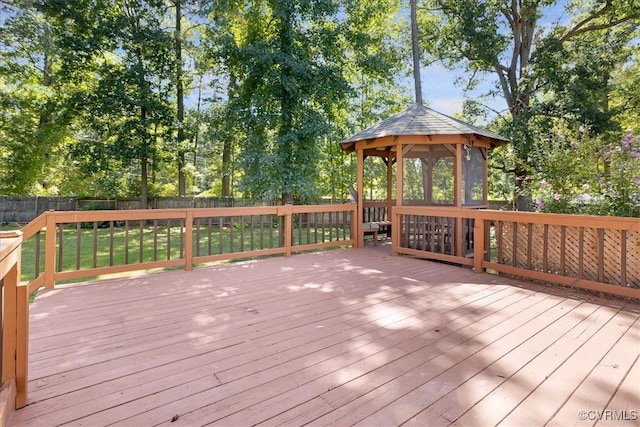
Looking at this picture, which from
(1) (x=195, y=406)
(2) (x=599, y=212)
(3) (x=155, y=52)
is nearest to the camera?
(1) (x=195, y=406)

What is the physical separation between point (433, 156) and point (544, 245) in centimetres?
315

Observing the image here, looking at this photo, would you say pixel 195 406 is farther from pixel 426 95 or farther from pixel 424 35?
pixel 426 95

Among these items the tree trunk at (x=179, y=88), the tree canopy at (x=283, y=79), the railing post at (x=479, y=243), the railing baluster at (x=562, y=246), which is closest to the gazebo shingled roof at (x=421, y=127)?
the railing post at (x=479, y=243)

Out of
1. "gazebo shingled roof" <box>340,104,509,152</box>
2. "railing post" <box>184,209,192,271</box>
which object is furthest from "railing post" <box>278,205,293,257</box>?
"gazebo shingled roof" <box>340,104,509,152</box>

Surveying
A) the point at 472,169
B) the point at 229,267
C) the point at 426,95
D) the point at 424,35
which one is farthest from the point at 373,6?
the point at 229,267

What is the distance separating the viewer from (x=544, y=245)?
4129mm

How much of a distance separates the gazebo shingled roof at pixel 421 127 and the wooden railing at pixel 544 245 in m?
1.40

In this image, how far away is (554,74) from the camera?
862 cm

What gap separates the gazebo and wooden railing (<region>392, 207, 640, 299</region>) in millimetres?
813

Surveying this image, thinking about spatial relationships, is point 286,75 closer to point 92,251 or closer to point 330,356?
point 92,251

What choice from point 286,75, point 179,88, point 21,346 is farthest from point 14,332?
point 179,88

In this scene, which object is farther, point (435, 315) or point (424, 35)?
point (424, 35)

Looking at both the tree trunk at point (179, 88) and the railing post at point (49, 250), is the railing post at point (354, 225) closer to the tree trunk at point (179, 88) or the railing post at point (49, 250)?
the railing post at point (49, 250)

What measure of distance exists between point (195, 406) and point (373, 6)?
1222 centimetres
